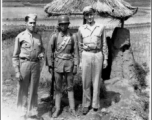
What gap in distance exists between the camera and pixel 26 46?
16.2ft

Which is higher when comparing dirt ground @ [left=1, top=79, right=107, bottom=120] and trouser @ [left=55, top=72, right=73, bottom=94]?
trouser @ [left=55, top=72, right=73, bottom=94]

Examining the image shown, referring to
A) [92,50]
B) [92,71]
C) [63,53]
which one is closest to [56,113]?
[92,71]

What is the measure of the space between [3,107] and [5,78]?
2071 mm

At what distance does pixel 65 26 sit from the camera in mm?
5152

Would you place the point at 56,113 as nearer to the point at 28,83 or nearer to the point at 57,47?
the point at 28,83

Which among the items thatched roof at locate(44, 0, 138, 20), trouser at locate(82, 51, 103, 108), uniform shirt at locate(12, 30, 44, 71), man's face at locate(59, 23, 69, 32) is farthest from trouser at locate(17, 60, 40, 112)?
thatched roof at locate(44, 0, 138, 20)

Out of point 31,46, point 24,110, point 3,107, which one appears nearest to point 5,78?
point 3,107

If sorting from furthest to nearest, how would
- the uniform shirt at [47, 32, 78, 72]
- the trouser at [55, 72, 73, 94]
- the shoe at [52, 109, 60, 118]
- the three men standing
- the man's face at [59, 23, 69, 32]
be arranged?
the shoe at [52, 109, 60, 118] < the trouser at [55, 72, 73, 94] < the uniform shirt at [47, 32, 78, 72] < the man's face at [59, 23, 69, 32] < the three men standing

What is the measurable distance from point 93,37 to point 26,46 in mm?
1402

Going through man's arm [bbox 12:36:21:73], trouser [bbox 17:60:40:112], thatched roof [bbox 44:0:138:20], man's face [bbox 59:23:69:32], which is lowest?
trouser [bbox 17:60:40:112]

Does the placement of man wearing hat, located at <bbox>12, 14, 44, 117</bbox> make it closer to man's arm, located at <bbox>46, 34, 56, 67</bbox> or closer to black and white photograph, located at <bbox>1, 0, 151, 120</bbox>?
black and white photograph, located at <bbox>1, 0, 151, 120</bbox>

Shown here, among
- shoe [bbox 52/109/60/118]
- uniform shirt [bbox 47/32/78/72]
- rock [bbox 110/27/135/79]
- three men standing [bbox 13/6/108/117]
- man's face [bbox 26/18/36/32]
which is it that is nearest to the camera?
man's face [bbox 26/18/36/32]

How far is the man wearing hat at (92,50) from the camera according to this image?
5.28m

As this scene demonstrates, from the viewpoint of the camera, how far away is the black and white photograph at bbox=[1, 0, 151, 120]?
16.6 feet
